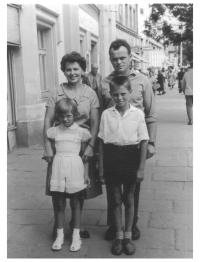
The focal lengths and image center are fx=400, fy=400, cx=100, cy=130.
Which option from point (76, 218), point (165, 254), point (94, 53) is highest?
point (94, 53)

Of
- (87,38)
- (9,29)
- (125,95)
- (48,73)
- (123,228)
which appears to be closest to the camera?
(125,95)

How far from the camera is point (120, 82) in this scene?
3.44m

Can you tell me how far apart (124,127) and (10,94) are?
5.82 metres

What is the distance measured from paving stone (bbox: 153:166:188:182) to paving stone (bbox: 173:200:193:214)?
1.06 metres

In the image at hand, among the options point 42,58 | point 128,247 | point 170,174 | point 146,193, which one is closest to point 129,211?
point 128,247

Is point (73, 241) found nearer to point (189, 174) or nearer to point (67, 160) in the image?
point (67, 160)

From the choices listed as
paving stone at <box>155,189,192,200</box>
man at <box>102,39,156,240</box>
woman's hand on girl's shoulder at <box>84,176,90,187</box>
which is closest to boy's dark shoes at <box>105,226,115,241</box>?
man at <box>102,39,156,240</box>

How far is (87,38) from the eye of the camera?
16.8 meters

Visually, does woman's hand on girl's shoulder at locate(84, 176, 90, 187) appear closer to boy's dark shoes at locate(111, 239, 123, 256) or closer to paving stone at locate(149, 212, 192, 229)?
boy's dark shoes at locate(111, 239, 123, 256)

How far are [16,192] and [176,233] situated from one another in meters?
2.42

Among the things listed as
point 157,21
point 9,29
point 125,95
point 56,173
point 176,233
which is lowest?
point 176,233

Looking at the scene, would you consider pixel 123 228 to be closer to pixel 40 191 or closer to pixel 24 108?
pixel 40 191

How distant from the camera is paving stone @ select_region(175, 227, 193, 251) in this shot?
12.0 ft
